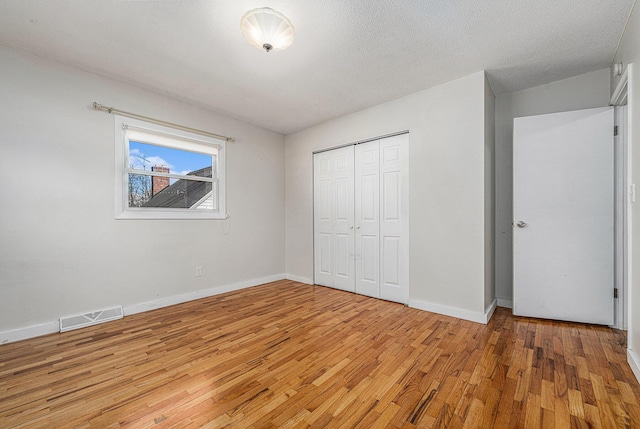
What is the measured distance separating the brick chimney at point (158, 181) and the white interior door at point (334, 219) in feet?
7.12

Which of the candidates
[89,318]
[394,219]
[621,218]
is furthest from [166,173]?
[621,218]

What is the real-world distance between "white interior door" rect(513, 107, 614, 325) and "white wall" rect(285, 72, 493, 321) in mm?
570

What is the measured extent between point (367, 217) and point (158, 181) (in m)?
2.78

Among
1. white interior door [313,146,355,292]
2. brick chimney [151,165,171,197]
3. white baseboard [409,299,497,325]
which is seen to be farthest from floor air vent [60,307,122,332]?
white baseboard [409,299,497,325]

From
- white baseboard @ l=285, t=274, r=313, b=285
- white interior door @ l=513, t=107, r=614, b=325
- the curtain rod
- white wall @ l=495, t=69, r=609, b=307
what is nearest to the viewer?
white interior door @ l=513, t=107, r=614, b=325

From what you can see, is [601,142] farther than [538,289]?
No

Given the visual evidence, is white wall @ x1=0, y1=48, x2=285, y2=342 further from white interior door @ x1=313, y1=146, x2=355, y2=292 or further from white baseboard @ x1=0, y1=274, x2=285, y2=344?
white interior door @ x1=313, y1=146, x2=355, y2=292

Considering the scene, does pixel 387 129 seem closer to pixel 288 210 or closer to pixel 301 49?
pixel 301 49

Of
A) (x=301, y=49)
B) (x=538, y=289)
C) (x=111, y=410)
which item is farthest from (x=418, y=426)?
(x=301, y=49)

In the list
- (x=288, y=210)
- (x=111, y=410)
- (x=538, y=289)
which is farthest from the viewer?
(x=288, y=210)

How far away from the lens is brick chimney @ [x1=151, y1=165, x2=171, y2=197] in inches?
130

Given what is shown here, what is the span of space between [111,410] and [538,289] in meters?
3.77

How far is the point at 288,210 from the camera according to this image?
4816mm

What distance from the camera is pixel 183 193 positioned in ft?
11.7
